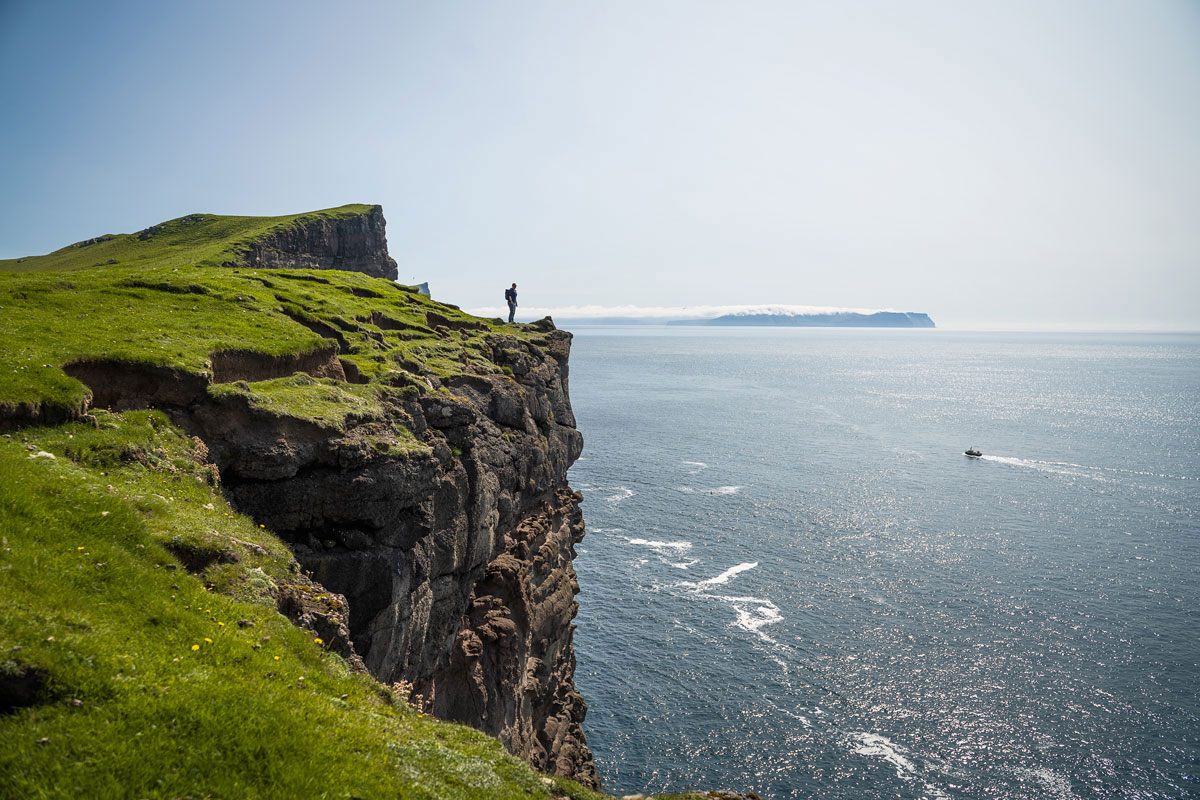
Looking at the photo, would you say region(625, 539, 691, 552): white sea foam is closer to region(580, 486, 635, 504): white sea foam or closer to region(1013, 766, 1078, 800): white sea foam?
region(580, 486, 635, 504): white sea foam

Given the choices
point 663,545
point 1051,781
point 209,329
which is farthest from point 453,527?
point 663,545

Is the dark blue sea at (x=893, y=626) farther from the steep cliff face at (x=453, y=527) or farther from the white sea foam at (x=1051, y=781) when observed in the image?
the steep cliff face at (x=453, y=527)

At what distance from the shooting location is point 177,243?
78750 millimetres

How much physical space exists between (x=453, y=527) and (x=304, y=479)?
7.76m

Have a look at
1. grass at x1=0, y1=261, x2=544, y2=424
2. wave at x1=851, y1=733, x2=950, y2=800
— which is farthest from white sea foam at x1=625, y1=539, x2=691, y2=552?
grass at x1=0, y1=261, x2=544, y2=424

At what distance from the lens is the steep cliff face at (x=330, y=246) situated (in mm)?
70938

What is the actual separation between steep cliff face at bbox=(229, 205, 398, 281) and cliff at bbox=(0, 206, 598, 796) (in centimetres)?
3075

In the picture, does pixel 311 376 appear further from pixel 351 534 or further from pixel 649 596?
pixel 649 596

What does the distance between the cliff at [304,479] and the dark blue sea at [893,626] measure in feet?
49.5

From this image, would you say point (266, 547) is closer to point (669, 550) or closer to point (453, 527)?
point (453, 527)

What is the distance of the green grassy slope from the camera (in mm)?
64938

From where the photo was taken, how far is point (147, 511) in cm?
1509

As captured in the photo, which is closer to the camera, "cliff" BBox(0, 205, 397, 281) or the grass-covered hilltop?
the grass-covered hilltop

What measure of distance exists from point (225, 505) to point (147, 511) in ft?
11.5
